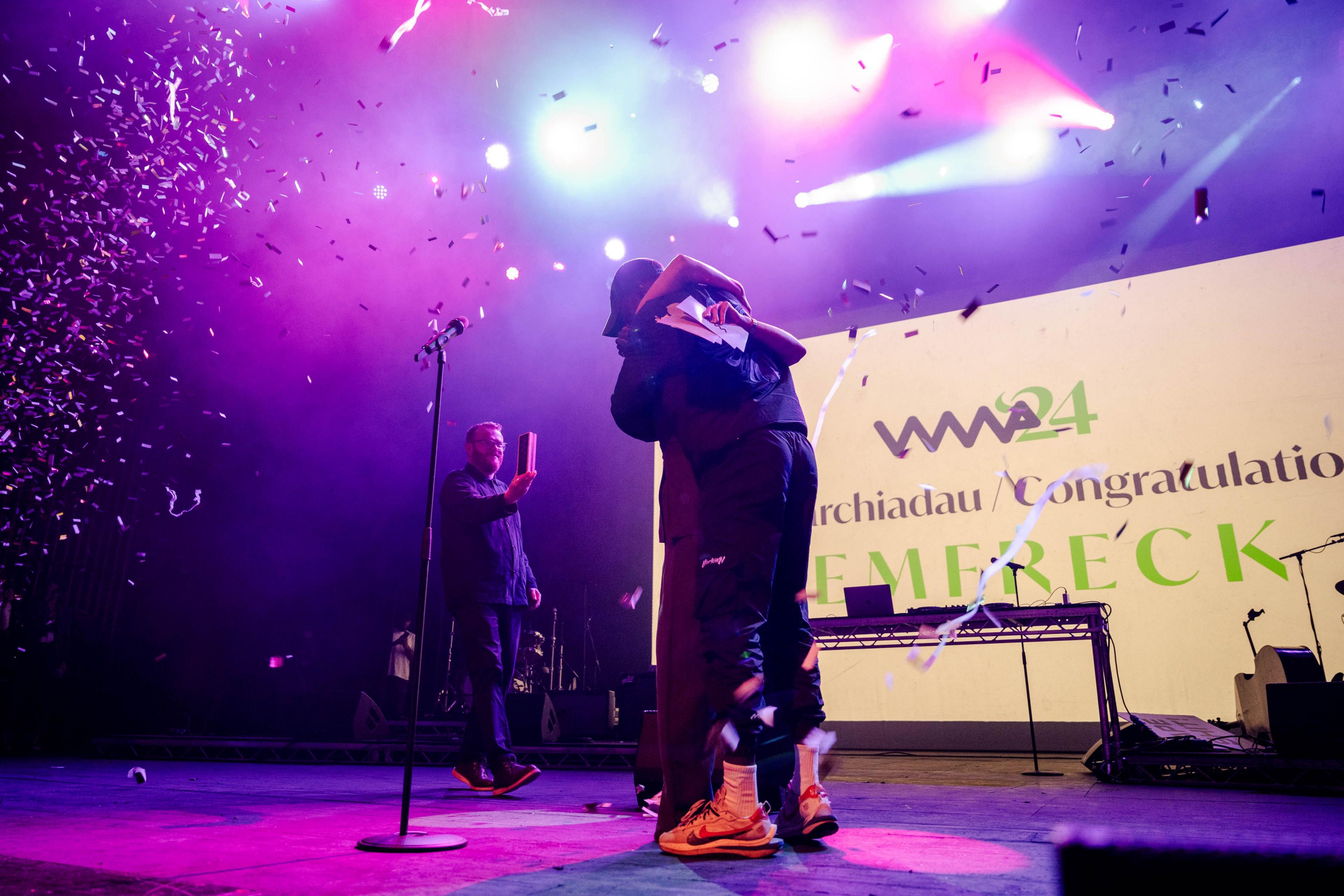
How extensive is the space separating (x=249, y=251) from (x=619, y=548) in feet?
13.6

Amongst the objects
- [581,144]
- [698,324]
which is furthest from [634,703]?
[581,144]

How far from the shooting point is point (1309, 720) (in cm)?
303

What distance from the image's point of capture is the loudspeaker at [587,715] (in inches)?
215

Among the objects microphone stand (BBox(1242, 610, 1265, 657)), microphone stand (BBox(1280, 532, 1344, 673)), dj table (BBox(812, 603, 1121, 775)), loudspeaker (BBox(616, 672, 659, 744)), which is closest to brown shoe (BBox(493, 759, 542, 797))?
dj table (BBox(812, 603, 1121, 775))

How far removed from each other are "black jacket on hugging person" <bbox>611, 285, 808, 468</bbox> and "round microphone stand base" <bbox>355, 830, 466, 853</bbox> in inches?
40.3

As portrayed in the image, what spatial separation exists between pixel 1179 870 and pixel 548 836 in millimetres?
1566

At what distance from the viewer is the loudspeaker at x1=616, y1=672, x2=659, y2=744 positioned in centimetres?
545

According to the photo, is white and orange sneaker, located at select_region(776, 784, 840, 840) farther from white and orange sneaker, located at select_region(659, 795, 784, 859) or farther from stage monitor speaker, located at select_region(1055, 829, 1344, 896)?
stage monitor speaker, located at select_region(1055, 829, 1344, 896)

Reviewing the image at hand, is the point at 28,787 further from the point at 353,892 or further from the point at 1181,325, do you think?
the point at 1181,325

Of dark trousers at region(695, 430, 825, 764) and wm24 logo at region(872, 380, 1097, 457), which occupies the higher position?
wm24 logo at region(872, 380, 1097, 457)

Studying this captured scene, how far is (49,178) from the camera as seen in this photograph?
16.0 ft

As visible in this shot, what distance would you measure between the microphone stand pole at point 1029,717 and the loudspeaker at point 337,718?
15.5 ft

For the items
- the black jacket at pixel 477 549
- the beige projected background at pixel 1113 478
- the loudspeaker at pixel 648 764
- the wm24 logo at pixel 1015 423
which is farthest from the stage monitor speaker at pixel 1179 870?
the wm24 logo at pixel 1015 423

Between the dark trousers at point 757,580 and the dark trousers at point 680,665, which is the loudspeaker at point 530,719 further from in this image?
the dark trousers at point 757,580
